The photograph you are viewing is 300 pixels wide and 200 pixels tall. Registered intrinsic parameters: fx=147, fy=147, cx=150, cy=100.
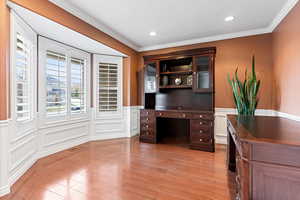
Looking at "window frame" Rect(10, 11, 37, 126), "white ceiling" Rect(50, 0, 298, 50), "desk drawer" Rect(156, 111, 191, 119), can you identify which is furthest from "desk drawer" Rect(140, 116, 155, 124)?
"window frame" Rect(10, 11, 37, 126)

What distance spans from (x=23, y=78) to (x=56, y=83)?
0.80 metres

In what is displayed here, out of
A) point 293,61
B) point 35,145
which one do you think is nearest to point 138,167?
point 35,145

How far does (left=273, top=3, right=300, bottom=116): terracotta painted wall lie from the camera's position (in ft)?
7.20

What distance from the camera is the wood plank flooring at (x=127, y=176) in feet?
5.81

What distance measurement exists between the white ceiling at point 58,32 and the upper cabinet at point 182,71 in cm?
108

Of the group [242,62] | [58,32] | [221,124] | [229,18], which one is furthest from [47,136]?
[242,62]

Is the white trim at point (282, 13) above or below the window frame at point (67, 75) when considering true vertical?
above

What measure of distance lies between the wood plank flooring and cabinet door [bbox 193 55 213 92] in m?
1.45

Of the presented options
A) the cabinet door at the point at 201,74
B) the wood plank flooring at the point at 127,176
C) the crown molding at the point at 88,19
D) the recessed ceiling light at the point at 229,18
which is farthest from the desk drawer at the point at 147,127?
the recessed ceiling light at the point at 229,18

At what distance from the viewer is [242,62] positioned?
344cm

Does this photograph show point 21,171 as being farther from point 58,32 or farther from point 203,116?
point 203,116

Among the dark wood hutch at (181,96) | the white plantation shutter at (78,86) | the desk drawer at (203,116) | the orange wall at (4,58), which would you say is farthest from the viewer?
the white plantation shutter at (78,86)

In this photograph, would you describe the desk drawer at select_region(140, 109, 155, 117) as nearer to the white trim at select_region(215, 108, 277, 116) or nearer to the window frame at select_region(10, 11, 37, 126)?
the white trim at select_region(215, 108, 277, 116)

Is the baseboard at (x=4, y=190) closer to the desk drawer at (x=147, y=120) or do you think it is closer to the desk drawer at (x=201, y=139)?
the desk drawer at (x=147, y=120)
